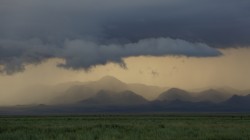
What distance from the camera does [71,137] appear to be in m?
33.1

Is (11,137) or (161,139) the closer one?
(161,139)

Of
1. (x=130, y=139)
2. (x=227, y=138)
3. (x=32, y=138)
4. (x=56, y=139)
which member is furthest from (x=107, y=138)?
(x=227, y=138)

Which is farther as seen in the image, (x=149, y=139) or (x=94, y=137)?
(x=94, y=137)

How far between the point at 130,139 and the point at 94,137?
10.7ft

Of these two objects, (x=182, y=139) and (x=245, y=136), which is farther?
(x=245, y=136)

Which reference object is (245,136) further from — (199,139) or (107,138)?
(107,138)

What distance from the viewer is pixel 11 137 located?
33531 mm

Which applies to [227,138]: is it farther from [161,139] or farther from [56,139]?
[56,139]

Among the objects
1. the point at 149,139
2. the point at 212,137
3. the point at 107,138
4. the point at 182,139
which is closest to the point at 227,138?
the point at 212,137

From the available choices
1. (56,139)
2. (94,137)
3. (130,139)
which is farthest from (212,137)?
(56,139)

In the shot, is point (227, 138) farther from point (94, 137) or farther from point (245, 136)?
point (94, 137)

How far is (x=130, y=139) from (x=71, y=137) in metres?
4.84

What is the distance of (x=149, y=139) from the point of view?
3094 cm

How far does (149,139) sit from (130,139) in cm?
141
